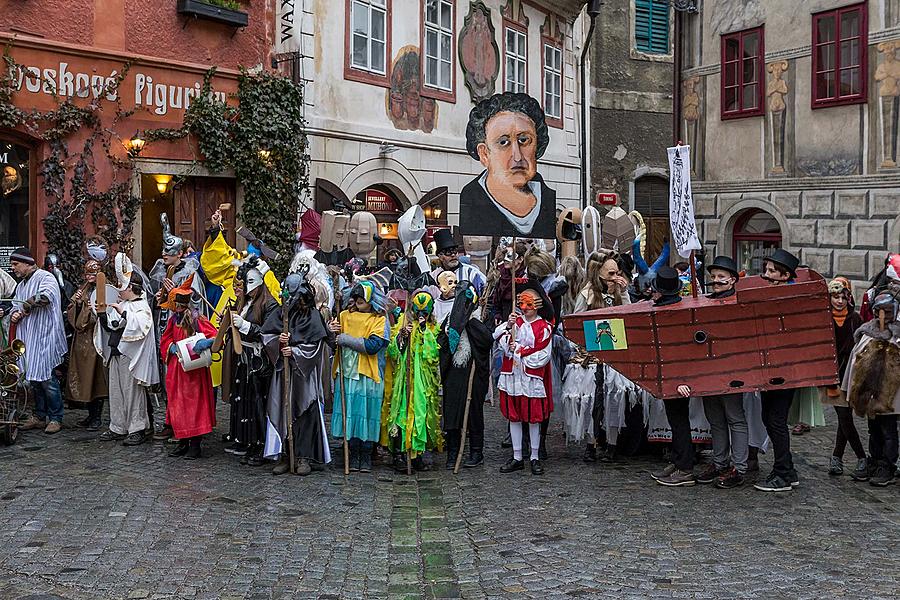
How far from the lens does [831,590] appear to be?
230 inches

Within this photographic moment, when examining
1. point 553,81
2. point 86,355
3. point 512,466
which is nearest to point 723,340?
point 512,466

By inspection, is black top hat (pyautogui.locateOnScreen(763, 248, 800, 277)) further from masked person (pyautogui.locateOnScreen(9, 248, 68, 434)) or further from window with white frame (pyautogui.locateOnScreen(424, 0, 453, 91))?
window with white frame (pyautogui.locateOnScreen(424, 0, 453, 91))

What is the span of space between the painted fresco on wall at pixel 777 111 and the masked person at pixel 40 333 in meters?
12.5

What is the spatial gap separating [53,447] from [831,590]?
6.90m

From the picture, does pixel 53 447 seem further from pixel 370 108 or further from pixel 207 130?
pixel 370 108

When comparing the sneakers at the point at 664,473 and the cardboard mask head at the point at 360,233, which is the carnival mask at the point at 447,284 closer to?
the sneakers at the point at 664,473

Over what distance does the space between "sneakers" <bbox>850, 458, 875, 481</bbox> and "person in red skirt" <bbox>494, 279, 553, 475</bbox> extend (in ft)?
8.61

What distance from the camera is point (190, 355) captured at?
8742 mm

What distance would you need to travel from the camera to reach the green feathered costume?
848 cm

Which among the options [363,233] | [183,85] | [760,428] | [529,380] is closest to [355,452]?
[529,380]

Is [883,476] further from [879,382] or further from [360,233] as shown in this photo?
[360,233]

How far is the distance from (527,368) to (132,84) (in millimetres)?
8229

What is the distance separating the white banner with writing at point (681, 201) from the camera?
8.75 m

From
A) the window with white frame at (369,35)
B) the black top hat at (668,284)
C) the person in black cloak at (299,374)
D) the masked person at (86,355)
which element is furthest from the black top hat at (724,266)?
the window with white frame at (369,35)
